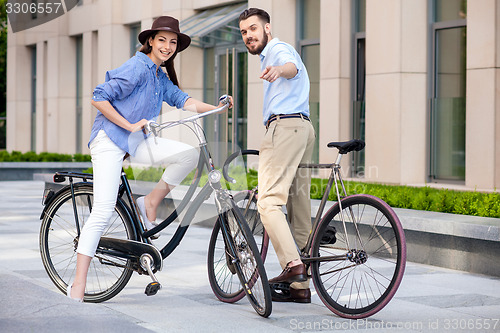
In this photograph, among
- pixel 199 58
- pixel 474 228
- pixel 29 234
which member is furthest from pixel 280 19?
pixel 474 228

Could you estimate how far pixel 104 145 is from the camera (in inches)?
219

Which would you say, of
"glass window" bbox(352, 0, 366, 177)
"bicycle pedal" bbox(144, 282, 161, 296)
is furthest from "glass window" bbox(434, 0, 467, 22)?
"bicycle pedal" bbox(144, 282, 161, 296)

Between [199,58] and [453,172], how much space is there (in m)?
9.93

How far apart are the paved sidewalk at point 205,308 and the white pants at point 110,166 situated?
479 mm

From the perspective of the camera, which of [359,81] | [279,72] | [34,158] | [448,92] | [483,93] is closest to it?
[279,72]

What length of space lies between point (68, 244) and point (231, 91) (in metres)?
15.3

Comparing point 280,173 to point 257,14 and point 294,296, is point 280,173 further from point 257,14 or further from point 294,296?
point 257,14

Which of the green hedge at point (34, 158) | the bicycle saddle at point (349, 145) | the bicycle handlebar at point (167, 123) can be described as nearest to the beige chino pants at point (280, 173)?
the bicycle saddle at point (349, 145)

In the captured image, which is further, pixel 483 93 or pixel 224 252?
pixel 483 93

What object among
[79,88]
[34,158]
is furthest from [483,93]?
[79,88]

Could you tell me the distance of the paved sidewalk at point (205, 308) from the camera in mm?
4359

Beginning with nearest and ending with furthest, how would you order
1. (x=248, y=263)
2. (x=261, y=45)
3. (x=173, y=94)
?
(x=248, y=263), (x=261, y=45), (x=173, y=94)

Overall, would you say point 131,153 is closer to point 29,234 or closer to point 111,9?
point 29,234

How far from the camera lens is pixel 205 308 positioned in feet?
18.7
